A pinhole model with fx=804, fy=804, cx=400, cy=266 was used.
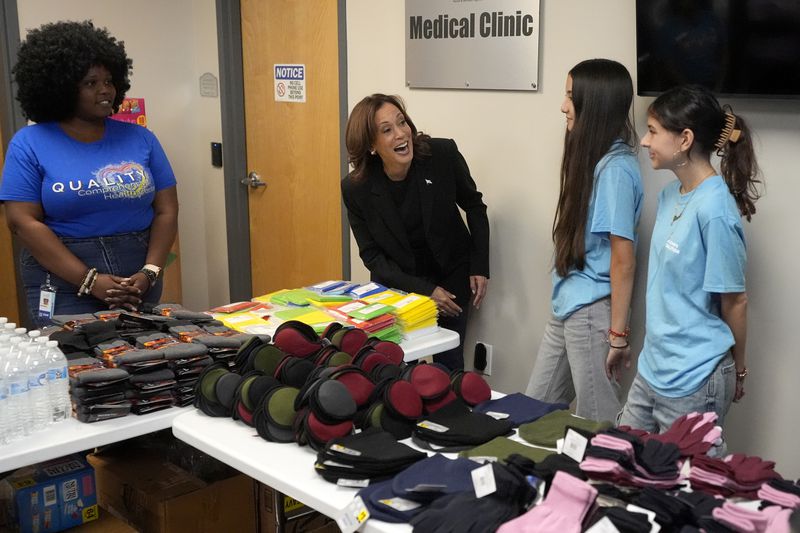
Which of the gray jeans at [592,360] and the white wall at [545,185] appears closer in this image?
the white wall at [545,185]

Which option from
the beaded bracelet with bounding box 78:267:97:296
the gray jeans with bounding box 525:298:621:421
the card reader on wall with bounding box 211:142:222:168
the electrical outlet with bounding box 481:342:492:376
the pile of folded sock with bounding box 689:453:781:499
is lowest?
the electrical outlet with bounding box 481:342:492:376

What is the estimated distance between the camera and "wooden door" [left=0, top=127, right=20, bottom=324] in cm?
414

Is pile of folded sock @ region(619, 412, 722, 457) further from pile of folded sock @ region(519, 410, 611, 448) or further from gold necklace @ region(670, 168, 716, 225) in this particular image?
gold necklace @ region(670, 168, 716, 225)

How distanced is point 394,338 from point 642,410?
0.80 metres

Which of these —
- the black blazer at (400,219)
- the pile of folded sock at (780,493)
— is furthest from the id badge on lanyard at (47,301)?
the pile of folded sock at (780,493)

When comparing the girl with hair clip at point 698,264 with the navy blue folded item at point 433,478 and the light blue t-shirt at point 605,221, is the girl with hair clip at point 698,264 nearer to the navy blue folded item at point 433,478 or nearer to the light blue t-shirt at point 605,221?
the light blue t-shirt at point 605,221

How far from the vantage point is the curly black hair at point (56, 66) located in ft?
9.51

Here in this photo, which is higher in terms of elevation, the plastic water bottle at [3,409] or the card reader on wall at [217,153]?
the card reader on wall at [217,153]

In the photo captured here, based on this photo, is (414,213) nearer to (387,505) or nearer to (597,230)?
(597,230)

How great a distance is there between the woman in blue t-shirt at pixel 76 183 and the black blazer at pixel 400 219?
822mm

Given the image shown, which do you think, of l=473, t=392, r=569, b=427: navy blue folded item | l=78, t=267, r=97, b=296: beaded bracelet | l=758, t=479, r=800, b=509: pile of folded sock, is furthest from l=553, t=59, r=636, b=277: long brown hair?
l=78, t=267, r=97, b=296: beaded bracelet

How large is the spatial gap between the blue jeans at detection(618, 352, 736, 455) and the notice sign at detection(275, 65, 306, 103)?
264 centimetres

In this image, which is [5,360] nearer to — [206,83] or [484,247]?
[484,247]

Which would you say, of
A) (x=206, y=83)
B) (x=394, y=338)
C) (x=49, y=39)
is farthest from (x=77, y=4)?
(x=394, y=338)
